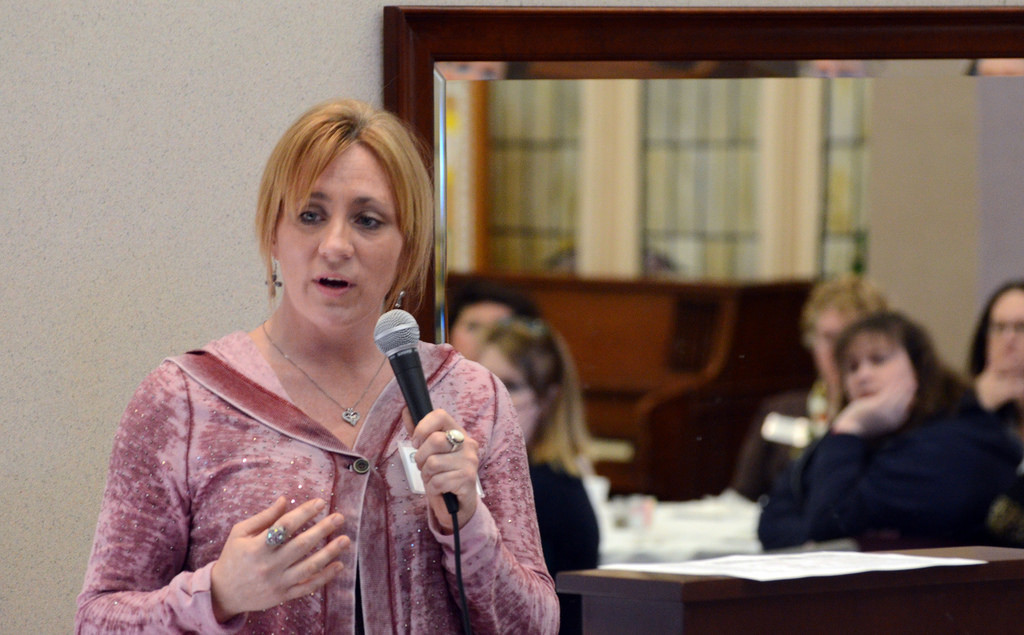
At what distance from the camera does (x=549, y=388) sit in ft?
8.61

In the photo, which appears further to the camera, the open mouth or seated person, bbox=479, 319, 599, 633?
seated person, bbox=479, 319, 599, 633

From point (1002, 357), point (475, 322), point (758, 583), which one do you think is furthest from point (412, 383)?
point (1002, 357)

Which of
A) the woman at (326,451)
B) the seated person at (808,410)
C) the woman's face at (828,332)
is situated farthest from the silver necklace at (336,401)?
the woman's face at (828,332)

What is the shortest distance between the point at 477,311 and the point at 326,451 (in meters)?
1.57

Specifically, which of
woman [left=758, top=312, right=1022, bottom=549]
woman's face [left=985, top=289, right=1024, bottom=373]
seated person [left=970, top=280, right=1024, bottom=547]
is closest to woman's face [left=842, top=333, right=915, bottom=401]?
woman [left=758, top=312, right=1022, bottom=549]

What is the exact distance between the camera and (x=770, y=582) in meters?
1.27

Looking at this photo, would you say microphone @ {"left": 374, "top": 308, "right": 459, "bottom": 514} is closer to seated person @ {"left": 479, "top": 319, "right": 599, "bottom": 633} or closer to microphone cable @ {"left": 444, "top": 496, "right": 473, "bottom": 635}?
microphone cable @ {"left": 444, "top": 496, "right": 473, "bottom": 635}

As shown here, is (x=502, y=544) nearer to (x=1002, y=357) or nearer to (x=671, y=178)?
(x=1002, y=357)

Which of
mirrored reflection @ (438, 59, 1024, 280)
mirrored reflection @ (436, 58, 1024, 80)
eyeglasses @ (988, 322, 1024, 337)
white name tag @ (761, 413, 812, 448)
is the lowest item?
white name tag @ (761, 413, 812, 448)

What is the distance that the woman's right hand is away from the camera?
1.16 meters

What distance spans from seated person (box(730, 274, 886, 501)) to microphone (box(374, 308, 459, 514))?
3301 mm

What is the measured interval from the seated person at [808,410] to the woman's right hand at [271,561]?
334 centimetres

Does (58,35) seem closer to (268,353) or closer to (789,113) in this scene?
(268,353)

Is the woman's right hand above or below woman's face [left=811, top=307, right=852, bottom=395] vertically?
below
